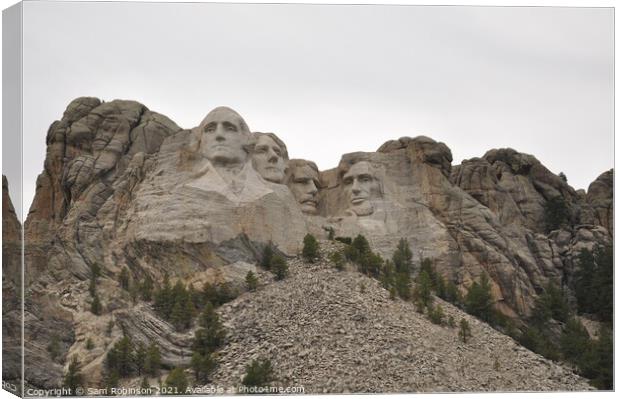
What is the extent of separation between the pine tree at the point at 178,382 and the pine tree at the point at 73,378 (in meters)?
1.98

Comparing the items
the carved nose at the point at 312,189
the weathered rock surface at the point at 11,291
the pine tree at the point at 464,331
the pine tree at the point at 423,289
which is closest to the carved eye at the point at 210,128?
the carved nose at the point at 312,189

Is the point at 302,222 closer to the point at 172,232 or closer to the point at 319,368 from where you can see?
the point at 172,232

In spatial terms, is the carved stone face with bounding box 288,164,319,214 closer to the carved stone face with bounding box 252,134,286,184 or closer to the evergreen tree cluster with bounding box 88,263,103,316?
the carved stone face with bounding box 252,134,286,184

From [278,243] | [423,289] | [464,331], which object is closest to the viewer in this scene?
[464,331]

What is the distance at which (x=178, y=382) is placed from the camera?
3472 centimetres

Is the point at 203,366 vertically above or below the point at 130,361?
below

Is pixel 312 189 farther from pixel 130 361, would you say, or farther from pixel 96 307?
pixel 130 361

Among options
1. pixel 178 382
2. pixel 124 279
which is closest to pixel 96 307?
pixel 124 279

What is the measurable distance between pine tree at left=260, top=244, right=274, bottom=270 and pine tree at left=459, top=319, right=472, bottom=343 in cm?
495

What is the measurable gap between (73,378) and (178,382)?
2.36 m

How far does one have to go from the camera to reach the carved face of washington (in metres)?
42.3

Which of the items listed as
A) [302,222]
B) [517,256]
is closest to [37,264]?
[302,222]

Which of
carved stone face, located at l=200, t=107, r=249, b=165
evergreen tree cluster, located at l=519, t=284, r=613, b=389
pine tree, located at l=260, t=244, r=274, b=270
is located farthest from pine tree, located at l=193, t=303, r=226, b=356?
evergreen tree cluster, located at l=519, t=284, r=613, b=389

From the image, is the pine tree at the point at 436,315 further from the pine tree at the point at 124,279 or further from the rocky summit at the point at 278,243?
the pine tree at the point at 124,279
